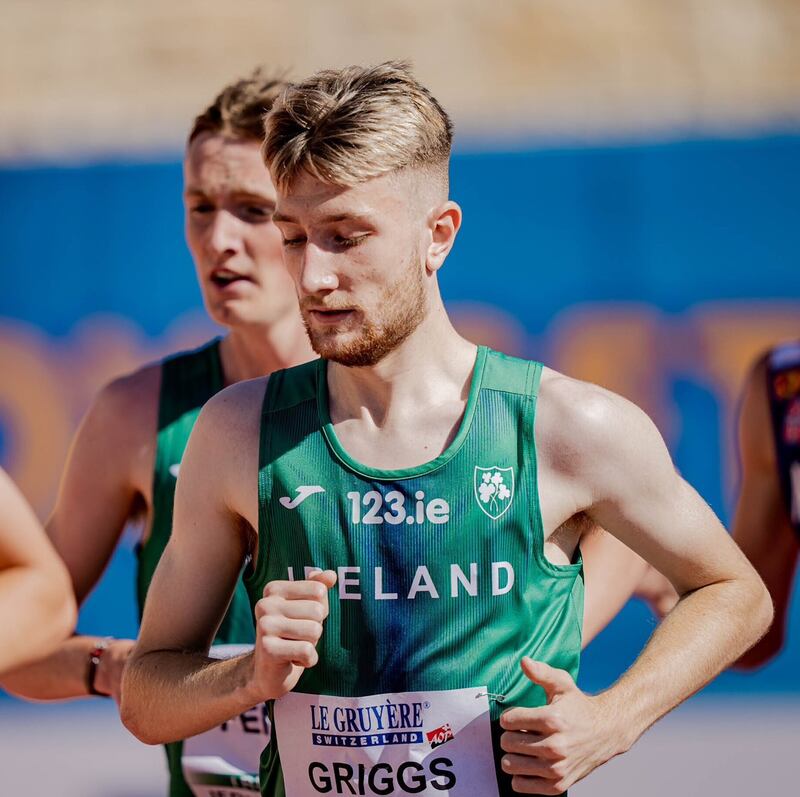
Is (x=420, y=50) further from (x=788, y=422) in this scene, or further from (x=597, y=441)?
(x=597, y=441)

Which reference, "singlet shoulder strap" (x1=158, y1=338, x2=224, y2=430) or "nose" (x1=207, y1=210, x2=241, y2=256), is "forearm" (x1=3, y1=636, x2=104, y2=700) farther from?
"nose" (x1=207, y1=210, x2=241, y2=256)

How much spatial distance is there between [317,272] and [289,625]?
60 cm

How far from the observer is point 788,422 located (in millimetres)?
3383

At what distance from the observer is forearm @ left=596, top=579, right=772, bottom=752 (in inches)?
87.9

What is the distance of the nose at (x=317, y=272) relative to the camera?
2.25 m

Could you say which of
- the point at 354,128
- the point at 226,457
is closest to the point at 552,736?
the point at 226,457

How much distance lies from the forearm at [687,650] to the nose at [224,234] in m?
1.47

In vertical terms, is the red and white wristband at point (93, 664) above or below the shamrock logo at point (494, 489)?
below

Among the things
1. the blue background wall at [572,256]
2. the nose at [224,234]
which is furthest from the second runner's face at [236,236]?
the blue background wall at [572,256]

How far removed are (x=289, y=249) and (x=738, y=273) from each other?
14.2ft

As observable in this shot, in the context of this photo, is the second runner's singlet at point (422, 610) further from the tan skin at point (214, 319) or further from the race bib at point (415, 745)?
the tan skin at point (214, 319)

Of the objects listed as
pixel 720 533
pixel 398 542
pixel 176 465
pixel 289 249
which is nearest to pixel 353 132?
pixel 289 249

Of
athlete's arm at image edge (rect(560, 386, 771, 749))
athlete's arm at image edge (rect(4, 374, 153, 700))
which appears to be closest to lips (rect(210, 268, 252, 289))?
athlete's arm at image edge (rect(4, 374, 153, 700))

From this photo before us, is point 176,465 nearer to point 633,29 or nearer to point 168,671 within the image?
point 168,671
